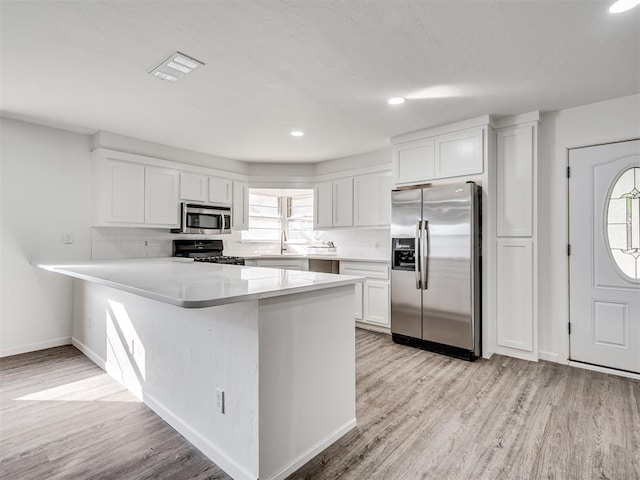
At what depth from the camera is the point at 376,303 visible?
4.31 metres

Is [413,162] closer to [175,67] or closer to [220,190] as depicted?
[175,67]

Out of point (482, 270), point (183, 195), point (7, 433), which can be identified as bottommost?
point (7, 433)

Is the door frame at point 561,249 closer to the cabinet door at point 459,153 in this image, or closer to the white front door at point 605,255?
the white front door at point 605,255

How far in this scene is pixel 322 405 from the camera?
75.9 inches

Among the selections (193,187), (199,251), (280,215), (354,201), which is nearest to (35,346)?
(199,251)

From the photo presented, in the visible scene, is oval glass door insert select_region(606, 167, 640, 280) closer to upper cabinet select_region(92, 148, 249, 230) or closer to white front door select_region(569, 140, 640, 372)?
white front door select_region(569, 140, 640, 372)

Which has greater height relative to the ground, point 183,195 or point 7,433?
point 183,195

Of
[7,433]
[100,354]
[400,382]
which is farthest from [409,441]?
[100,354]

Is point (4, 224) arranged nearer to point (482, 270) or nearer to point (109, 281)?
point (109, 281)

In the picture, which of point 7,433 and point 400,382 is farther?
point 400,382

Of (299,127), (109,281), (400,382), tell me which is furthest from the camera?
(299,127)

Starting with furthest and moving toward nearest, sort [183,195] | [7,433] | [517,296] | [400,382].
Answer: [183,195], [517,296], [400,382], [7,433]

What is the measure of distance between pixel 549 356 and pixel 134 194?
4.82 meters

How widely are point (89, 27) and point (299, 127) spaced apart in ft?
6.77
